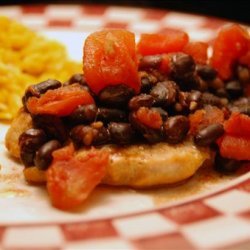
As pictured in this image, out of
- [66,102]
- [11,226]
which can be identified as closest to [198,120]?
[66,102]

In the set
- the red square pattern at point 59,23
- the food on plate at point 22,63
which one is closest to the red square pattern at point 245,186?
the food on plate at point 22,63

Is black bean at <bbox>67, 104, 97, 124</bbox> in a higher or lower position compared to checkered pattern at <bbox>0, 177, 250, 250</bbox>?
higher

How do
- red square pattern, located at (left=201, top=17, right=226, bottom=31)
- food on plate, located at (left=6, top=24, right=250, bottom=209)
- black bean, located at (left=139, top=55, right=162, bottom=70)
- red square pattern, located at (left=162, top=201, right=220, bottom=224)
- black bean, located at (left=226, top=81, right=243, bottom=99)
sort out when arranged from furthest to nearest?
red square pattern, located at (left=201, top=17, right=226, bottom=31), black bean, located at (left=226, top=81, right=243, bottom=99), black bean, located at (left=139, top=55, right=162, bottom=70), food on plate, located at (left=6, top=24, right=250, bottom=209), red square pattern, located at (left=162, top=201, right=220, bottom=224)

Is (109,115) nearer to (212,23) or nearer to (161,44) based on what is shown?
(161,44)

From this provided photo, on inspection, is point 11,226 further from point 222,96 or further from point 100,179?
point 222,96

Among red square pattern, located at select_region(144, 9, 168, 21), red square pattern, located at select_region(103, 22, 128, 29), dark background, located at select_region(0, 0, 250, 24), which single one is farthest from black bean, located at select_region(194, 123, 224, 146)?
dark background, located at select_region(0, 0, 250, 24)

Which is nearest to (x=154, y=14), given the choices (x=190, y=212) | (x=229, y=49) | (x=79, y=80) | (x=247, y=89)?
Result: (x=229, y=49)

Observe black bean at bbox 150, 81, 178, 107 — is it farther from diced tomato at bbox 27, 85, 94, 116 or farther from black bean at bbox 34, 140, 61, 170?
black bean at bbox 34, 140, 61, 170
